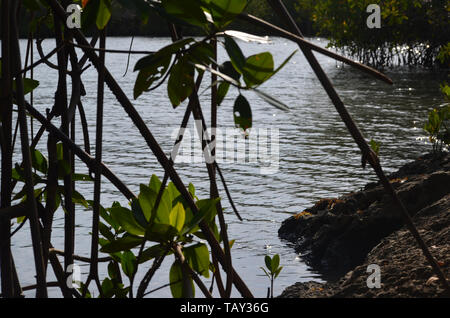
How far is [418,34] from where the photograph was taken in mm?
22125

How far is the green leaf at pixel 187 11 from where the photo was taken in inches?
30.7

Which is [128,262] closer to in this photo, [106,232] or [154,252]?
[106,232]

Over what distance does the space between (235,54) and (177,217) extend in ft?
1.05

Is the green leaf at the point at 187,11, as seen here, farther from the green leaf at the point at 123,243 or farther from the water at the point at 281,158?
the water at the point at 281,158

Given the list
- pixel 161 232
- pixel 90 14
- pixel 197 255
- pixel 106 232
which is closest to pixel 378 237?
pixel 106 232

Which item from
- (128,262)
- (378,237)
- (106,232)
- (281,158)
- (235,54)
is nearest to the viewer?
(235,54)

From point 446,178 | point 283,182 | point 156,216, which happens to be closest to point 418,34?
point 283,182

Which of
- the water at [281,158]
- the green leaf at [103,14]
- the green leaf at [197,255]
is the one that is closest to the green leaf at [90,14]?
the green leaf at [103,14]

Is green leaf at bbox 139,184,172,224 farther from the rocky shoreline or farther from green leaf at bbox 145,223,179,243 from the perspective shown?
the rocky shoreline

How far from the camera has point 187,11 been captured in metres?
0.79

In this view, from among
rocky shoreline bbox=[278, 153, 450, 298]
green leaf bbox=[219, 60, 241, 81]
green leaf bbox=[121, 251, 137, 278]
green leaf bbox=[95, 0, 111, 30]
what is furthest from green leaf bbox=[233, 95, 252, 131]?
rocky shoreline bbox=[278, 153, 450, 298]

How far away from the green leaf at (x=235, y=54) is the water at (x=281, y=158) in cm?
369

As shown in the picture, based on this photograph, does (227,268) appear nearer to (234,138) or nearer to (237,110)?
(237,110)
